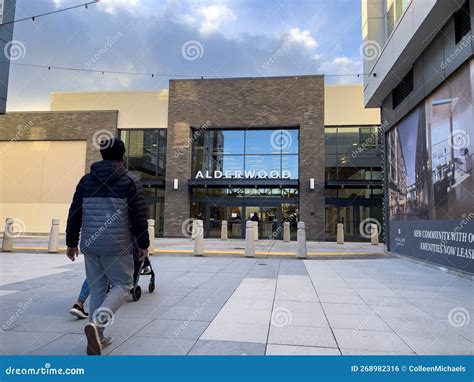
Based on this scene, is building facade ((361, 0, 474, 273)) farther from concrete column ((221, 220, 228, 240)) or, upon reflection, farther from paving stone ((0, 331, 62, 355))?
concrete column ((221, 220, 228, 240))

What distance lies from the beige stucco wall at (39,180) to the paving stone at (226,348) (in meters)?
21.9

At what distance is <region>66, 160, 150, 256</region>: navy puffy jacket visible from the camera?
9.92 ft

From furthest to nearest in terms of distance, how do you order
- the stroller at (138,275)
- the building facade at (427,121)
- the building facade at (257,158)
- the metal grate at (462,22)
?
the building facade at (257,158) → the building facade at (427,121) → the metal grate at (462,22) → the stroller at (138,275)

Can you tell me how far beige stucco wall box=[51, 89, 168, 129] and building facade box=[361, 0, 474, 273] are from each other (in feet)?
45.3

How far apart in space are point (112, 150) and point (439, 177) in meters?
8.16

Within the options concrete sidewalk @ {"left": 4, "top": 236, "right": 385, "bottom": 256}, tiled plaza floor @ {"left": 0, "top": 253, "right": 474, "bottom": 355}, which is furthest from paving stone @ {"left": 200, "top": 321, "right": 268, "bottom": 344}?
concrete sidewalk @ {"left": 4, "top": 236, "right": 385, "bottom": 256}

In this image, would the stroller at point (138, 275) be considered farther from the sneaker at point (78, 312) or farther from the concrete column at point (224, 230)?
the concrete column at point (224, 230)

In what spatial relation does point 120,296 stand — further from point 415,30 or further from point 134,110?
point 134,110

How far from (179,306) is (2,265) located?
6239 mm

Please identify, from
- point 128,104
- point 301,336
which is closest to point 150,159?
point 128,104

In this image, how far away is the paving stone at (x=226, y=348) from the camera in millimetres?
3060

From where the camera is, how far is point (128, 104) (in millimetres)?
22891

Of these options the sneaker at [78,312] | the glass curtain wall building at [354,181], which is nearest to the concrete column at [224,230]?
the glass curtain wall building at [354,181]

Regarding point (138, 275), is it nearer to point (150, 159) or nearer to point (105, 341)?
point (105, 341)
